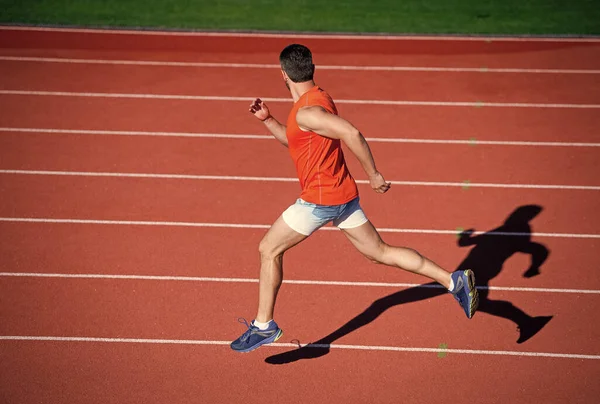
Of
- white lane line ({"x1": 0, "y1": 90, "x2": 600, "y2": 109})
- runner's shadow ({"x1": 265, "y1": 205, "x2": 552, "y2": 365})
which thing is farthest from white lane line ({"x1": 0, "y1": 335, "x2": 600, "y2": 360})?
white lane line ({"x1": 0, "y1": 90, "x2": 600, "y2": 109})

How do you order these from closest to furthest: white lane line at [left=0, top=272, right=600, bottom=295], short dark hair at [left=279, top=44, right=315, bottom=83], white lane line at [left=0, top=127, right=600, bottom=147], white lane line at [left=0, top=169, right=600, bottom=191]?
short dark hair at [left=279, top=44, right=315, bottom=83] < white lane line at [left=0, top=272, right=600, bottom=295] < white lane line at [left=0, top=169, right=600, bottom=191] < white lane line at [left=0, top=127, right=600, bottom=147]

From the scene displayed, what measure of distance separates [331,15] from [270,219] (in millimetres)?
5377

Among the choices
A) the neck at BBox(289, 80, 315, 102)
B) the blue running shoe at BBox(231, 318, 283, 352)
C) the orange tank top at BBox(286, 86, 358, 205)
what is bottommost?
the blue running shoe at BBox(231, 318, 283, 352)

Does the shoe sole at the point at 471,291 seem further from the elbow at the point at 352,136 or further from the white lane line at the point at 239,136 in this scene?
the white lane line at the point at 239,136

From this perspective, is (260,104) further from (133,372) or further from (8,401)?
(8,401)

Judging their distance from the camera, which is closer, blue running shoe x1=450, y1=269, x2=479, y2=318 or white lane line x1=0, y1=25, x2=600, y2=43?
blue running shoe x1=450, y1=269, x2=479, y2=318

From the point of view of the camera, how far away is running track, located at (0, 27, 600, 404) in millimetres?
5129

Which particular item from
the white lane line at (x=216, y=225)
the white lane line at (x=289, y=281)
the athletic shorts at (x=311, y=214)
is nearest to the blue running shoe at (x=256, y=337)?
the athletic shorts at (x=311, y=214)

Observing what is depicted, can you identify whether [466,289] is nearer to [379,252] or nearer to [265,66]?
[379,252]

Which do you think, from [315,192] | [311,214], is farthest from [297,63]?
[311,214]

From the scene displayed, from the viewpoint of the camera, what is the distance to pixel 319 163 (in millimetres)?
4473

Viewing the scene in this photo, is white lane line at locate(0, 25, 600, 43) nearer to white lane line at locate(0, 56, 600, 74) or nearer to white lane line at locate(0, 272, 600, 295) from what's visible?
white lane line at locate(0, 56, 600, 74)

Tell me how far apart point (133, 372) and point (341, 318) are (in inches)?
57.8

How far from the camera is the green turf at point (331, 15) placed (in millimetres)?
10992
